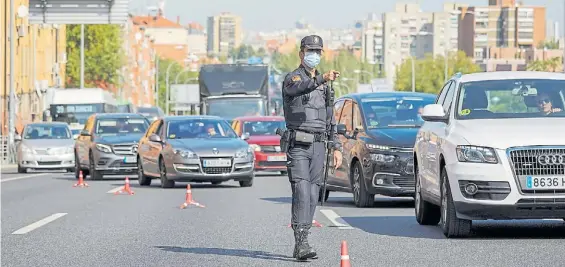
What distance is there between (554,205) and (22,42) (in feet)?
254

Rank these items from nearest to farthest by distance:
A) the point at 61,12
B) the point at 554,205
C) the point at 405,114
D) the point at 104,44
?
the point at 554,205 → the point at 405,114 → the point at 61,12 → the point at 104,44

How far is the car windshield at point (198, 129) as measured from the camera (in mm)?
30484

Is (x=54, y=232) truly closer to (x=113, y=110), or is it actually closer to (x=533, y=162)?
(x=533, y=162)

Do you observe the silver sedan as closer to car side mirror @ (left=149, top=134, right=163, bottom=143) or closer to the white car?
car side mirror @ (left=149, top=134, right=163, bottom=143)

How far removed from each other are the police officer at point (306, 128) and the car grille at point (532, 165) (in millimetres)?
2145

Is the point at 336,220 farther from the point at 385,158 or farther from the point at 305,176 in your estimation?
the point at 305,176

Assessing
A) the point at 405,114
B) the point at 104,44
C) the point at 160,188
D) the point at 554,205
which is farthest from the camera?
the point at 104,44

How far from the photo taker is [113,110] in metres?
64.0

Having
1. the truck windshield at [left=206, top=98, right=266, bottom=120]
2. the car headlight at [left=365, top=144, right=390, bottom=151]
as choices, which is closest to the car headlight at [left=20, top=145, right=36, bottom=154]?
the truck windshield at [left=206, top=98, right=266, bottom=120]

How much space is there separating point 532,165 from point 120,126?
24113 mm

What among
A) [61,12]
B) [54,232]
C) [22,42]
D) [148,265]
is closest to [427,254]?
[148,265]

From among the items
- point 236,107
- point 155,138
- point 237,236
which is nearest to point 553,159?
point 237,236

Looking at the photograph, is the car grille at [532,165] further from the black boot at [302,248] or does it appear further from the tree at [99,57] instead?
the tree at [99,57]

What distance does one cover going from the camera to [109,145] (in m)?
35.5
